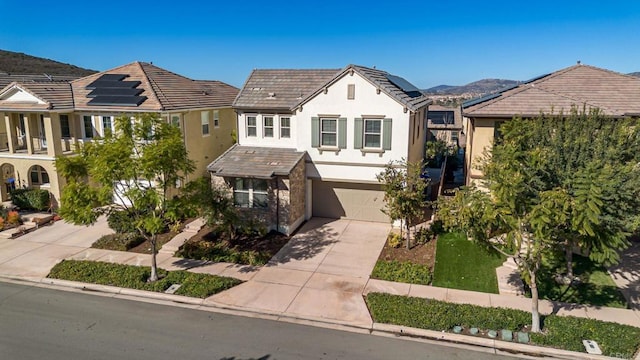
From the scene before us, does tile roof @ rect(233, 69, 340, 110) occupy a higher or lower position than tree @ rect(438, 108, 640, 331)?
higher

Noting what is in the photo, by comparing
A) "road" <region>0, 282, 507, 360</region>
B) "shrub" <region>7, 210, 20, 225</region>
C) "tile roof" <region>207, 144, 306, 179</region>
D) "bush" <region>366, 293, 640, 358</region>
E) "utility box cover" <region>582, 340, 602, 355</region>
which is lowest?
"road" <region>0, 282, 507, 360</region>

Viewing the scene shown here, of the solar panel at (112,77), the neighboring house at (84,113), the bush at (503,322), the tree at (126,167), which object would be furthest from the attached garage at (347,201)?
the solar panel at (112,77)

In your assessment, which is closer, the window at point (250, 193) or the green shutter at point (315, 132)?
the window at point (250, 193)

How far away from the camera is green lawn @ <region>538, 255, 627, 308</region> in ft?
45.8

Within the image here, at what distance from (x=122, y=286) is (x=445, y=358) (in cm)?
1094

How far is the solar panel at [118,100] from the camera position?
899 inches

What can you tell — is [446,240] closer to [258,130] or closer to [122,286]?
[258,130]

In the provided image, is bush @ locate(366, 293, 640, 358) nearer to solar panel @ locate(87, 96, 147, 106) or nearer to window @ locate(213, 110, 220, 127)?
solar panel @ locate(87, 96, 147, 106)

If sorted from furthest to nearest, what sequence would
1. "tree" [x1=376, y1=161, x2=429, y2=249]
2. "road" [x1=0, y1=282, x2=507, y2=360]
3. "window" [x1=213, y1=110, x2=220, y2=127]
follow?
1. "window" [x1=213, y1=110, x2=220, y2=127]
2. "tree" [x1=376, y1=161, x2=429, y2=249]
3. "road" [x1=0, y1=282, x2=507, y2=360]

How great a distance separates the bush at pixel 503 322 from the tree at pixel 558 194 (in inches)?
23.8

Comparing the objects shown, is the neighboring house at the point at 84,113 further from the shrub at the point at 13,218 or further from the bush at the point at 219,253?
the bush at the point at 219,253

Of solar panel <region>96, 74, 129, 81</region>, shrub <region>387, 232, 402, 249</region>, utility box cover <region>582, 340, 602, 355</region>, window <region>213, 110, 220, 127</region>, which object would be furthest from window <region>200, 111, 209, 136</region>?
utility box cover <region>582, 340, 602, 355</region>

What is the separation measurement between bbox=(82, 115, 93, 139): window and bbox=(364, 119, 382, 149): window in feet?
49.6

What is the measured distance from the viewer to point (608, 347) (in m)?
11.3
